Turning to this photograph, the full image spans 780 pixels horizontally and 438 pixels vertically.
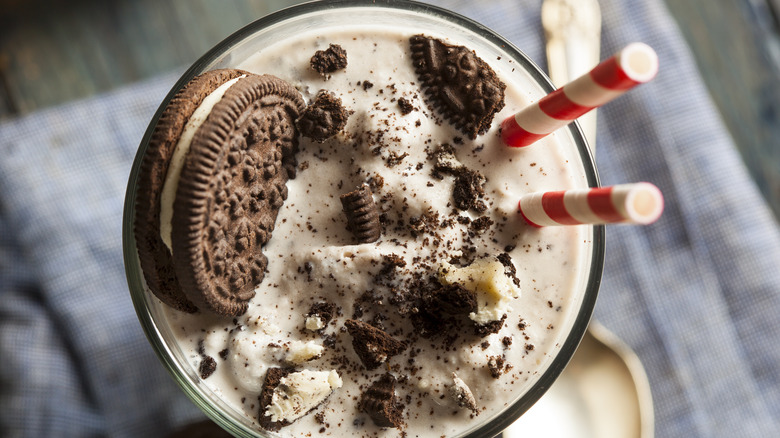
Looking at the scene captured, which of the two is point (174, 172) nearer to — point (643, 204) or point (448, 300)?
point (448, 300)

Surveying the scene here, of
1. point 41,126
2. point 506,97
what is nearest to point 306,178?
point 506,97

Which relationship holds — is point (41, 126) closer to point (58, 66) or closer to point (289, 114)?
point (58, 66)

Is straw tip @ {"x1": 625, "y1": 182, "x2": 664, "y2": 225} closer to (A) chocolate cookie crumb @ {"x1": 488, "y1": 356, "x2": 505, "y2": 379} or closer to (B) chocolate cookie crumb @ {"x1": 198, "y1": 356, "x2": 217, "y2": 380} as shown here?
(A) chocolate cookie crumb @ {"x1": 488, "y1": 356, "x2": 505, "y2": 379}

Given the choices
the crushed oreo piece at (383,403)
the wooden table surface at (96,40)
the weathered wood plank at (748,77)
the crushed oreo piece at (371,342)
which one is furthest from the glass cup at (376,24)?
the weathered wood plank at (748,77)

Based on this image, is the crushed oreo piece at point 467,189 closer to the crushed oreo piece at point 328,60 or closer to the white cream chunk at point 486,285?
the white cream chunk at point 486,285

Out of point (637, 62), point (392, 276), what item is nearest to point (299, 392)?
point (392, 276)

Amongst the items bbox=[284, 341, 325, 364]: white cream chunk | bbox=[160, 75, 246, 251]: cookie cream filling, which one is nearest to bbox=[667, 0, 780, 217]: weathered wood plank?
bbox=[284, 341, 325, 364]: white cream chunk

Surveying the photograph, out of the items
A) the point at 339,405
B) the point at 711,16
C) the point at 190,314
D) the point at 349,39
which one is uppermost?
the point at 711,16
